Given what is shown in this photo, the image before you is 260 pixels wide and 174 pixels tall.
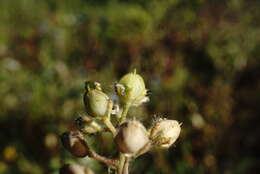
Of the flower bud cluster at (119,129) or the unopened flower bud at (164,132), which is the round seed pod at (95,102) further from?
the unopened flower bud at (164,132)

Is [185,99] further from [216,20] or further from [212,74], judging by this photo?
[216,20]

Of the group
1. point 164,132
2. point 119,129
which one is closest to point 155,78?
point 164,132

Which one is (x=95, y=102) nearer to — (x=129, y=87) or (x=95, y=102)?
(x=95, y=102)

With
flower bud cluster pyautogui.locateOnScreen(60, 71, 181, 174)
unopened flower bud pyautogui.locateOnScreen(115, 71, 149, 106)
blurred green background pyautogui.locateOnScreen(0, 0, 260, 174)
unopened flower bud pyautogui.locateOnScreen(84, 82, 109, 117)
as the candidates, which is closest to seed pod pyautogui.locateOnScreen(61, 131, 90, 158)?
flower bud cluster pyautogui.locateOnScreen(60, 71, 181, 174)

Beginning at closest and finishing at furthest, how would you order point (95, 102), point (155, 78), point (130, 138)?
point (130, 138) → point (95, 102) → point (155, 78)

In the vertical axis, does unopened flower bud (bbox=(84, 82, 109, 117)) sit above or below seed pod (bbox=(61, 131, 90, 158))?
above

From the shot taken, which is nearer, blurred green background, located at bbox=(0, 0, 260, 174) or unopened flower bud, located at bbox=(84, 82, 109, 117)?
unopened flower bud, located at bbox=(84, 82, 109, 117)

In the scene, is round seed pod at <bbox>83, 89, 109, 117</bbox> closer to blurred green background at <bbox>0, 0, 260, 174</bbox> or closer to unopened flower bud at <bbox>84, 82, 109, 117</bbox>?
unopened flower bud at <bbox>84, 82, 109, 117</bbox>
